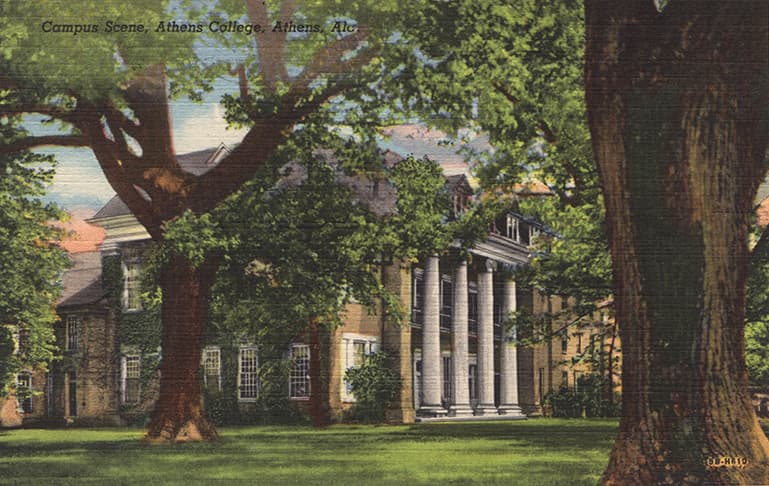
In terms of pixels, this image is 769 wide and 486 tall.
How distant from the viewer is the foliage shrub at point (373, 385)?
268 inches

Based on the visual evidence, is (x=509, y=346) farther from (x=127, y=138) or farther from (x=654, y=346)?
(x=127, y=138)

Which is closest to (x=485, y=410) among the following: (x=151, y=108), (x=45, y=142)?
(x=151, y=108)

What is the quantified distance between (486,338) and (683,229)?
218cm

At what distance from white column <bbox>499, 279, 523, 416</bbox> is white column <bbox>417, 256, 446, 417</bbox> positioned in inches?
21.6

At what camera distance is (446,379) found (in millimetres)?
7711

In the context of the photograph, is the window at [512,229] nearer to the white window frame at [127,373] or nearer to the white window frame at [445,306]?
the white window frame at [445,306]

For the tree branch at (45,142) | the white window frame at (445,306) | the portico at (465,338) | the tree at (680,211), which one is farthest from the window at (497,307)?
the tree branch at (45,142)

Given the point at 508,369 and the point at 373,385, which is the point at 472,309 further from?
the point at 373,385

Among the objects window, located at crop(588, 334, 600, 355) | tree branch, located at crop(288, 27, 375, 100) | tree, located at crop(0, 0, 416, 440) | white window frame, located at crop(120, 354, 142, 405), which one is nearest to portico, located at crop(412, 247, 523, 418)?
window, located at crop(588, 334, 600, 355)

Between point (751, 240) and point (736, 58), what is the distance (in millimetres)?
1716

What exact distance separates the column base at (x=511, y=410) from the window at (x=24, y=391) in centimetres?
373

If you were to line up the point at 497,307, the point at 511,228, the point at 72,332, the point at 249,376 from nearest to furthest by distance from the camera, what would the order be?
the point at 249,376
the point at 72,332
the point at 497,307
the point at 511,228

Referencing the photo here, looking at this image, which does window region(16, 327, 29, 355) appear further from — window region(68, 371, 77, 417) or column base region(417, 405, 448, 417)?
column base region(417, 405, 448, 417)

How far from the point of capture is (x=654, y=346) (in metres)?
5.90
